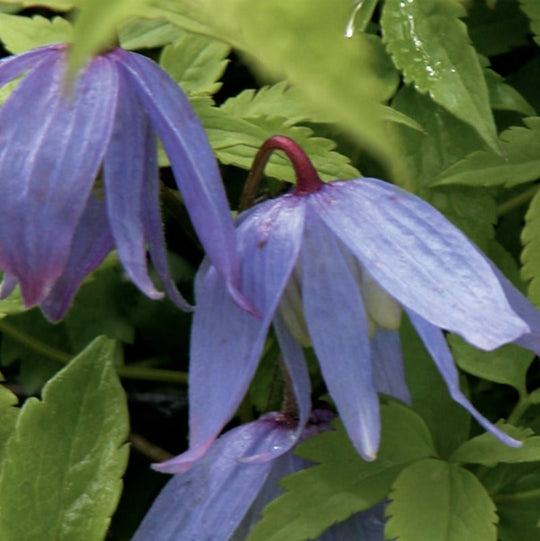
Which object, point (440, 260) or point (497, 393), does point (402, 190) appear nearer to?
point (440, 260)

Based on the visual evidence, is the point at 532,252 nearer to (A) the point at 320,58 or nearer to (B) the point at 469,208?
(B) the point at 469,208

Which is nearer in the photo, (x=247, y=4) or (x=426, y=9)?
(x=247, y=4)

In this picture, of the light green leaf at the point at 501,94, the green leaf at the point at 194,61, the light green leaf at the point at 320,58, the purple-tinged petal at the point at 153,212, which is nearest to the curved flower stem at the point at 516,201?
the light green leaf at the point at 501,94

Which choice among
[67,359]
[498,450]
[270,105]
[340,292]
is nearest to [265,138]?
[270,105]

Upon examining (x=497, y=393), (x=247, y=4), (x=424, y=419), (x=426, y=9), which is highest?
(x=247, y=4)

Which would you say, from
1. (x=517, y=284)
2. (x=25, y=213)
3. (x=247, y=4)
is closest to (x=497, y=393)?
(x=517, y=284)
